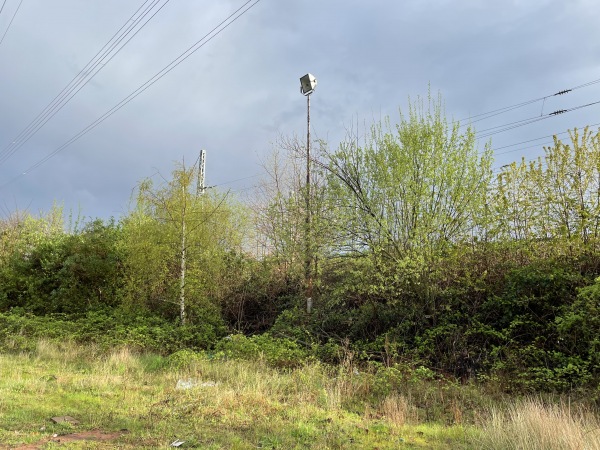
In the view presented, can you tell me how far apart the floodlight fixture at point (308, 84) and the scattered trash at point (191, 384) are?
441 inches

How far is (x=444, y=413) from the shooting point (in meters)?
6.78

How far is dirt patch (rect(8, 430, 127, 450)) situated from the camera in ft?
14.8

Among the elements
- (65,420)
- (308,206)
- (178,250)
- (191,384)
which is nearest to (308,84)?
(308,206)

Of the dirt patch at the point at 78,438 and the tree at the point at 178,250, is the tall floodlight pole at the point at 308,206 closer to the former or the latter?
the tree at the point at 178,250

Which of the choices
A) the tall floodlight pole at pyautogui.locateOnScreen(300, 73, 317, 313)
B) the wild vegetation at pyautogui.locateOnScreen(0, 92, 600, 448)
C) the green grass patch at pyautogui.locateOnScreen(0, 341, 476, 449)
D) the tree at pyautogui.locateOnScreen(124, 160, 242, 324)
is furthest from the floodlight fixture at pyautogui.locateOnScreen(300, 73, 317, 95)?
the green grass patch at pyautogui.locateOnScreen(0, 341, 476, 449)

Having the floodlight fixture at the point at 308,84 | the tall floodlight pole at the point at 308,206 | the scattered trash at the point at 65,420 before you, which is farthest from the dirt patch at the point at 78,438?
the floodlight fixture at the point at 308,84

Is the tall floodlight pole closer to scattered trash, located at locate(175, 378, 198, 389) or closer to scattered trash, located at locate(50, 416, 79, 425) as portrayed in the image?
scattered trash, located at locate(175, 378, 198, 389)

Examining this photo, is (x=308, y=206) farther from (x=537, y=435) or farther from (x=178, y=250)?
(x=537, y=435)

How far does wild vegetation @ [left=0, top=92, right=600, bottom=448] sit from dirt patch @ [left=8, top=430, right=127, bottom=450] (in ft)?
6.94

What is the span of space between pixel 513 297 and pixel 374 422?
593 cm

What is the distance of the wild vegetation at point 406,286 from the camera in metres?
8.35

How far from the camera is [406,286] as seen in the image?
10992mm

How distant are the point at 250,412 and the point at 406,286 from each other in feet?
20.1

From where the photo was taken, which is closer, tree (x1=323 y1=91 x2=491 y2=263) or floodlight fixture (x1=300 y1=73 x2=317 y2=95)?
tree (x1=323 y1=91 x2=491 y2=263)
